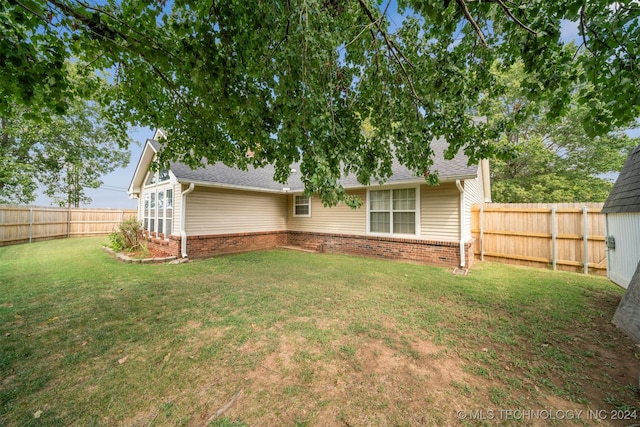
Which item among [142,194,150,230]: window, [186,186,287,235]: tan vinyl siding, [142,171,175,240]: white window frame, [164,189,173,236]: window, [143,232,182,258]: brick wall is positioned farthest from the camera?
[142,194,150,230]: window

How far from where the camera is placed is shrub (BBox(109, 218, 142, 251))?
9.31 m

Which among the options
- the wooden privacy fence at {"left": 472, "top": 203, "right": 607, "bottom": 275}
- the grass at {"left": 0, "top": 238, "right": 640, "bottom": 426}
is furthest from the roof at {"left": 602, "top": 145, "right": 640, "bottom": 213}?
the wooden privacy fence at {"left": 472, "top": 203, "right": 607, "bottom": 275}

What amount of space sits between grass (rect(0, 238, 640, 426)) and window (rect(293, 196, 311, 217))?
591cm

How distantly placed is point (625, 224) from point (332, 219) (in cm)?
770

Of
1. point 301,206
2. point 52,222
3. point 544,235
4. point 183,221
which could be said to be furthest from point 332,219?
point 52,222

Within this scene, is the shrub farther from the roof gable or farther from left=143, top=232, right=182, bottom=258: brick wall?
the roof gable

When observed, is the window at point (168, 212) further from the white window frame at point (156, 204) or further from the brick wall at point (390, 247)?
the brick wall at point (390, 247)

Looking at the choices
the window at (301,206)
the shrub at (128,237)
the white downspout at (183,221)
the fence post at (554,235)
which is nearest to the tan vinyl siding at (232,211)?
the white downspout at (183,221)

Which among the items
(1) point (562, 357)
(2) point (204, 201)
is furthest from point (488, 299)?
(2) point (204, 201)

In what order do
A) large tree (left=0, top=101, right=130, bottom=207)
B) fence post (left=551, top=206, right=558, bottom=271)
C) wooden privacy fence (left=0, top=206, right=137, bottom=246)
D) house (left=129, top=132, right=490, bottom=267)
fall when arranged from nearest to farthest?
fence post (left=551, top=206, right=558, bottom=271)
house (left=129, top=132, right=490, bottom=267)
wooden privacy fence (left=0, top=206, right=137, bottom=246)
large tree (left=0, top=101, right=130, bottom=207)

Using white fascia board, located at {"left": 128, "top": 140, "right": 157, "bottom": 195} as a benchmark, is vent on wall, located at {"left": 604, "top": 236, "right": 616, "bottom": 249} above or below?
below

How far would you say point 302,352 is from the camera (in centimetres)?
288

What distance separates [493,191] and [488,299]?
13.4m

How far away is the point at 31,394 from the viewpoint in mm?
2203
